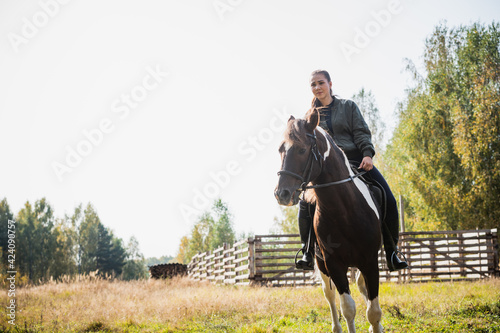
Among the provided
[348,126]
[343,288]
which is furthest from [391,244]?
[348,126]

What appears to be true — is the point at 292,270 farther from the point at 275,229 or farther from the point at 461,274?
the point at 275,229

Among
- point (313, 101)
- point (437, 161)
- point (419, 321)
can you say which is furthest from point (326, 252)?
point (437, 161)

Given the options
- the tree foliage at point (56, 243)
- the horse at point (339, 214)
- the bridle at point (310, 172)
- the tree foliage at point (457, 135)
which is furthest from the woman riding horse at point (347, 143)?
the tree foliage at point (56, 243)

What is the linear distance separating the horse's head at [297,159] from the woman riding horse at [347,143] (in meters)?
1.04

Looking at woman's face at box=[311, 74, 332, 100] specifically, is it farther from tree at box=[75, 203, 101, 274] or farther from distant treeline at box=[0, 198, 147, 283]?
tree at box=[75, 203, 101, 274]

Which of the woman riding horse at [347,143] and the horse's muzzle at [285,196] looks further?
the woman riding horse at [347,143]

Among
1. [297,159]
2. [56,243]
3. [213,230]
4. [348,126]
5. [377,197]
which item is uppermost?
[348,126]

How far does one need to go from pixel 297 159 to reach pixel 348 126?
151 centimetres

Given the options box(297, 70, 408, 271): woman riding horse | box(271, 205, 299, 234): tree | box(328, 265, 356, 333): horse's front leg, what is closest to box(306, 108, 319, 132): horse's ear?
box(297, 70, 408, 271): woman riding horse

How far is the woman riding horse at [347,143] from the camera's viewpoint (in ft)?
14.9

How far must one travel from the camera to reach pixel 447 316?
634 centimetres

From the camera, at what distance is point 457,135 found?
808 inches

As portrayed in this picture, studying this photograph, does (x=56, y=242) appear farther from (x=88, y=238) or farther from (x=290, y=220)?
(x=290, y=220)

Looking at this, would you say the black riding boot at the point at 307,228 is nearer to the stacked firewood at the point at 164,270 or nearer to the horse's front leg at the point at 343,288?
the horse's front leg at the point at 343,288
